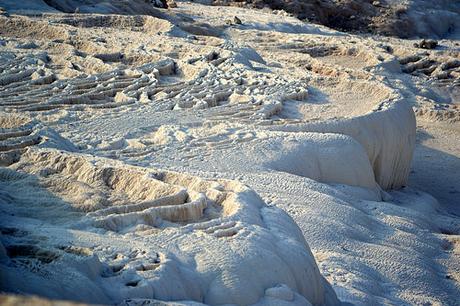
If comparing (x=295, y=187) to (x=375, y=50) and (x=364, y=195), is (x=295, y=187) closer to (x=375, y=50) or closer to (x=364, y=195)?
(x=364, y=195)

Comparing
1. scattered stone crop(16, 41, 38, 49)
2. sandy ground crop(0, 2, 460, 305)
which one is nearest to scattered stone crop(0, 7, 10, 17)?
sandy ground crop(0, 2, 460, 305)

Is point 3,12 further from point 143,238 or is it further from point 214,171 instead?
point 143,238

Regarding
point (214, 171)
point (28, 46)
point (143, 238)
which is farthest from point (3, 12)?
point (143, 238)

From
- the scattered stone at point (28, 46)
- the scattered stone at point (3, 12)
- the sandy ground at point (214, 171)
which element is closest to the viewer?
the sandy ground at point (214, 171)

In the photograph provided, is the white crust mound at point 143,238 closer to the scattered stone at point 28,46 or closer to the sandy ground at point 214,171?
the sandy ground at point 214,171

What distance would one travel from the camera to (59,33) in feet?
33.3

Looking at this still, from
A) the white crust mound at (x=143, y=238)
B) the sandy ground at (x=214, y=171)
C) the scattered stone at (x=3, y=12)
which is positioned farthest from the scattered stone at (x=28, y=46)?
the white crust mound at (x=143, y=238)

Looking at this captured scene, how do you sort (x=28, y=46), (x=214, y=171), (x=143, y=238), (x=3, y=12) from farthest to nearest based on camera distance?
(x=3, y=12) < (x=28, y=46) < (x=214, y=171) < (x=143, y=238)

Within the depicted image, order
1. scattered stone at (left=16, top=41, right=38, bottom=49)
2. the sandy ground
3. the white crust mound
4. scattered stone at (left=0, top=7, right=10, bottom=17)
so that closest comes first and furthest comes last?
the white crust mound, the sandy ground, scattered stone at (left=16, top=41, right=38, bottom=49), scattered stone at (left=0, top=7, right=10, bottom=17)

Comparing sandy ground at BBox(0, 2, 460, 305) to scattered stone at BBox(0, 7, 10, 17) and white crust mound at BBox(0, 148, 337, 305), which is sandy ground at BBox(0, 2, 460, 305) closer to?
white crust mound at BBox(0, 148, 337, 305)

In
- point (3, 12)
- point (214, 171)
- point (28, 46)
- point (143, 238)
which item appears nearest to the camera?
point (143, 238)

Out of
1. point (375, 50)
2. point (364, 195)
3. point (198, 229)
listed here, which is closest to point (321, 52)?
point (375, 50)

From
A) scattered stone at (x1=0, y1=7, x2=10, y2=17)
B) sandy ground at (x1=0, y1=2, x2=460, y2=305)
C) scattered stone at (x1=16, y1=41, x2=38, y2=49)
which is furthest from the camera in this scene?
scattered stone at (x1=0, y1=7, x2=10, y2=17)

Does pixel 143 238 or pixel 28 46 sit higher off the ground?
pixel 143 238
